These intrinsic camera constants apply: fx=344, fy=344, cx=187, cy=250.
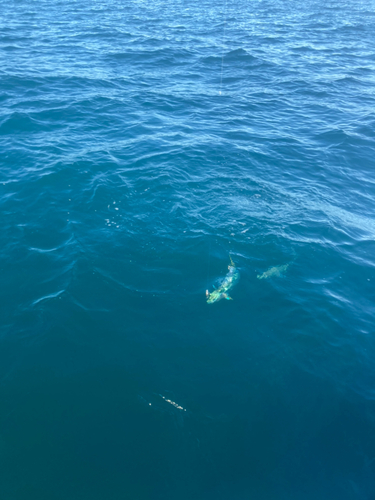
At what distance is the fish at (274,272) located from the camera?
769 inches

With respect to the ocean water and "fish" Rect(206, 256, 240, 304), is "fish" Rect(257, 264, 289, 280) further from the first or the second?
"fish" Rect(206, 256, 240, 304)

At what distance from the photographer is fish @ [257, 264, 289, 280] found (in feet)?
64.1

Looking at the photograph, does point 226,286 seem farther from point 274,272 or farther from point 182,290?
A: point 274,272

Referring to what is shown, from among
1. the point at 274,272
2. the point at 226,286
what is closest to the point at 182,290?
the point at 226,286

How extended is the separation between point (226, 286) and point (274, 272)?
3109 mm

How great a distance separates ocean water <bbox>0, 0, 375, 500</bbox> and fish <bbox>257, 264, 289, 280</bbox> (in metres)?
0.26

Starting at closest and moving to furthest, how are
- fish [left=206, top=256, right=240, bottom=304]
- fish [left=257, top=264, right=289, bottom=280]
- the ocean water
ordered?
1. the ocean water
2. fish [left=206, top=256, right=240, bottom=304]
3. fish [left=257, top=264, right=289, bottom=280]

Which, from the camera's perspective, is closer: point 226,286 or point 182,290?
point 182,290

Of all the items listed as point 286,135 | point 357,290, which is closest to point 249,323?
point 357,290

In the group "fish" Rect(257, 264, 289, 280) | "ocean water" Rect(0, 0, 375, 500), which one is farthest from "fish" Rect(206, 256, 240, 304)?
"fish" Rect(257, 264, 289, 280)

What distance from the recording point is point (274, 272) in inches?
779

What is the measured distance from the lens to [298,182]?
26562 mm

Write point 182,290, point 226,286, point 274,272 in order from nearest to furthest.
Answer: point 182,290
point 226,286
point 274,272

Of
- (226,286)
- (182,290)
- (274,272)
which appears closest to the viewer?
(182,290)
